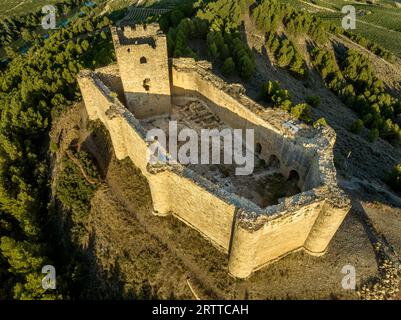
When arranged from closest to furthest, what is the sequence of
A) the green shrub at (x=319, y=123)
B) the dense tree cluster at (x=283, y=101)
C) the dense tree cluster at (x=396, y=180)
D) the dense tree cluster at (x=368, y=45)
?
the green shrub at (x=319, y=123) < the dense tree cluster at (x=396, y=180) < the dense tree cluster at (x=283, y=101) < the dense tree cluster at (x=368, y=45)

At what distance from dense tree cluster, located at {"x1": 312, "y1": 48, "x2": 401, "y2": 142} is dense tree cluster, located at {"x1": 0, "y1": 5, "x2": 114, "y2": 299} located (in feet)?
90.0

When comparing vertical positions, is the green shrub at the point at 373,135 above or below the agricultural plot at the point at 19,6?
above

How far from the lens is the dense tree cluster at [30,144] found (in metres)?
18.9

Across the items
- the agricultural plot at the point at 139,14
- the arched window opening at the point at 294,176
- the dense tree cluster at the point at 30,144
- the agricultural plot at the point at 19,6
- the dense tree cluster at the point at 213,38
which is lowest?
the agricultural plot at the point at 19,6

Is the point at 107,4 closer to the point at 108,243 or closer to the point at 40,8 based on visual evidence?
the point at 40,8

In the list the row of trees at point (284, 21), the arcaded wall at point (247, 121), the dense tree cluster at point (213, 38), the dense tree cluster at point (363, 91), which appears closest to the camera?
the arcaded wall at point (247, 121)

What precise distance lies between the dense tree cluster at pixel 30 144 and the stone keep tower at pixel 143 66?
34.3 ft

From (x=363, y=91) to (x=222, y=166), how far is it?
30720mm

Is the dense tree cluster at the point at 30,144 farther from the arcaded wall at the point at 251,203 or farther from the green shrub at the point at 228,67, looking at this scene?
the green shrub at the point at 228,67

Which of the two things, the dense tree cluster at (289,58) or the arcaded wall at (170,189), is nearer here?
the arcaded wall at (170,189)

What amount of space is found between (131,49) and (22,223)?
1396 centimetres

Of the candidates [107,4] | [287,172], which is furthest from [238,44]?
[107,4]

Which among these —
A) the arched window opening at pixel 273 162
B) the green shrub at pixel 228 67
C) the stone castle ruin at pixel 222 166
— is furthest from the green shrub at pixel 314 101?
the arched window opening at pixel 273 162

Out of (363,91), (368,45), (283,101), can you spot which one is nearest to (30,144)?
(283,101)
